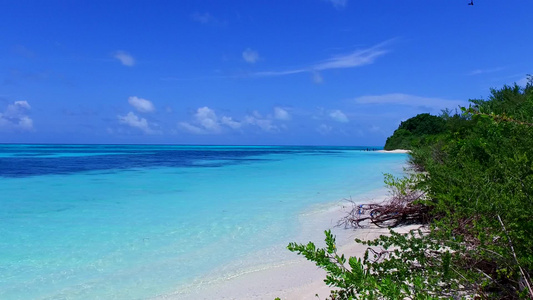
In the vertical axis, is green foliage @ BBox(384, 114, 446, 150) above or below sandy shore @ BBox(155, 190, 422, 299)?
above

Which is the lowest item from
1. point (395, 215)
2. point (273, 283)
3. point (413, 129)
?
point (273, 283)

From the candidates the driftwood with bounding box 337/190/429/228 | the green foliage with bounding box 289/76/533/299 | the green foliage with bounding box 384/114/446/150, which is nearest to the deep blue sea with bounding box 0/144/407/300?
the driftwood with bounding box 337/190/429/228

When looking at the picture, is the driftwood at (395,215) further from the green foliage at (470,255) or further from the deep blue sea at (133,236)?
the green foliage at (470,255)

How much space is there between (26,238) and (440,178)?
26.7ft

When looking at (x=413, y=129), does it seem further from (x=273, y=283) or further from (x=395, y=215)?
(x=273, y=283)

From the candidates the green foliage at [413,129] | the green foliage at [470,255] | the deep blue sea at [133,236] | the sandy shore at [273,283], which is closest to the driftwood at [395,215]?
the deep blue sea at [133,236]

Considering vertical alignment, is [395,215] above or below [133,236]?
above

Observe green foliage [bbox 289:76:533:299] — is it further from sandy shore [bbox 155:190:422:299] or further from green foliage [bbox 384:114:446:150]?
green foliage [bbox 384:114:446:150]

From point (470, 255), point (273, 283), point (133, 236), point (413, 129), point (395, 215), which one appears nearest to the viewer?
point (470, 255)

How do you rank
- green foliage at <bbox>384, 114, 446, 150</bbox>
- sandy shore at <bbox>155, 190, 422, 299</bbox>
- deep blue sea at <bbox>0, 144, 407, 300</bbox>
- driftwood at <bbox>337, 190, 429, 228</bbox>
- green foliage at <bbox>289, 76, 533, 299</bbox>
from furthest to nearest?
green foliage at <bbox>384, 114, 446, 150</bbox> → driftwood at <bbox>337, 190, 429, 228</bbox> → deep blue sea at <bbox>0, 144, 407, 300</bbox> → sandy shore at <bbox>155, 190, 422, 299</bbox> → green foliage at <bbox>289, 76, 533, 299</bbox>

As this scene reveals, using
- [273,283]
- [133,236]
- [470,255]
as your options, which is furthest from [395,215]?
[133,236]

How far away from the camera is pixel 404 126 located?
82312mm

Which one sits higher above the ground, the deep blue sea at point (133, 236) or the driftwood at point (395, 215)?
the driftwood at point (395, 215)

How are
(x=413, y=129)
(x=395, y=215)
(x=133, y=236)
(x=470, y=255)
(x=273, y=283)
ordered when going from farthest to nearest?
(x=413, y=129), (x=395, y=215), (x=133, y=236), (x=273, y=283), (x=470, y=255)
